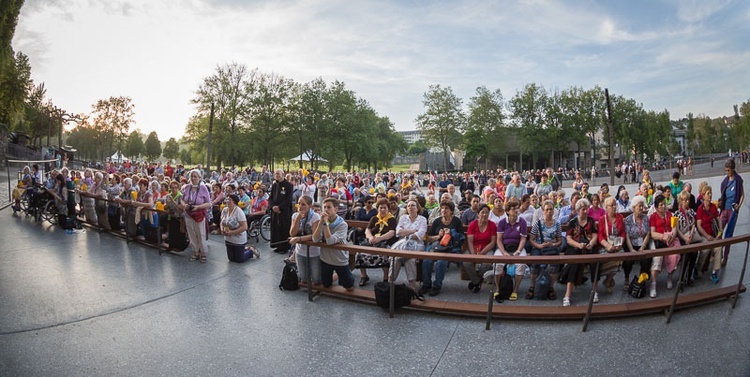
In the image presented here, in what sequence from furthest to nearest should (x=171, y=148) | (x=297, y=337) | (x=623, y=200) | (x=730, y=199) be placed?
(x=171, y=148) < (x=623, y=200) < (x=730, y=199) < (x=297, y=337)

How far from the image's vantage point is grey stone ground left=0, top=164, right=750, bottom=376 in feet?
13.9

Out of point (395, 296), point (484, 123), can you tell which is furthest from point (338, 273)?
point (484, 123)

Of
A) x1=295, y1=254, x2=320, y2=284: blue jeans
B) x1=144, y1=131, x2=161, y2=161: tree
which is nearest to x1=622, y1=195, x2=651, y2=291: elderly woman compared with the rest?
x1=295, y1=254, x2=320, y2=284: blue jeans

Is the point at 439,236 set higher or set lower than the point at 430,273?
higher

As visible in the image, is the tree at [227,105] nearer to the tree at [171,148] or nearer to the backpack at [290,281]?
the backpack at [290,281]

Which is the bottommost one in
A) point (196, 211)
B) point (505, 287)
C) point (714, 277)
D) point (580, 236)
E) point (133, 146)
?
point (714, 277)

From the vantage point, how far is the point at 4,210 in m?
15.5

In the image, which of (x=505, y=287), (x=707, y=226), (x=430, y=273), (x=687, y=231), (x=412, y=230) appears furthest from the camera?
(x=707, y=226)

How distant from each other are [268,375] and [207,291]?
3.14 m

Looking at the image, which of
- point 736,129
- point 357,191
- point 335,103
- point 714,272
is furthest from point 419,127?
point 714,272

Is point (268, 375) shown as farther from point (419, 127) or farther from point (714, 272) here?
point (419, 127)

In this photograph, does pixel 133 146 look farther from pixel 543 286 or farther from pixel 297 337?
pixel 543 286

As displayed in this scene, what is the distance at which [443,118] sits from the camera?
60.2 metres

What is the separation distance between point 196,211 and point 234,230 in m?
1.08
